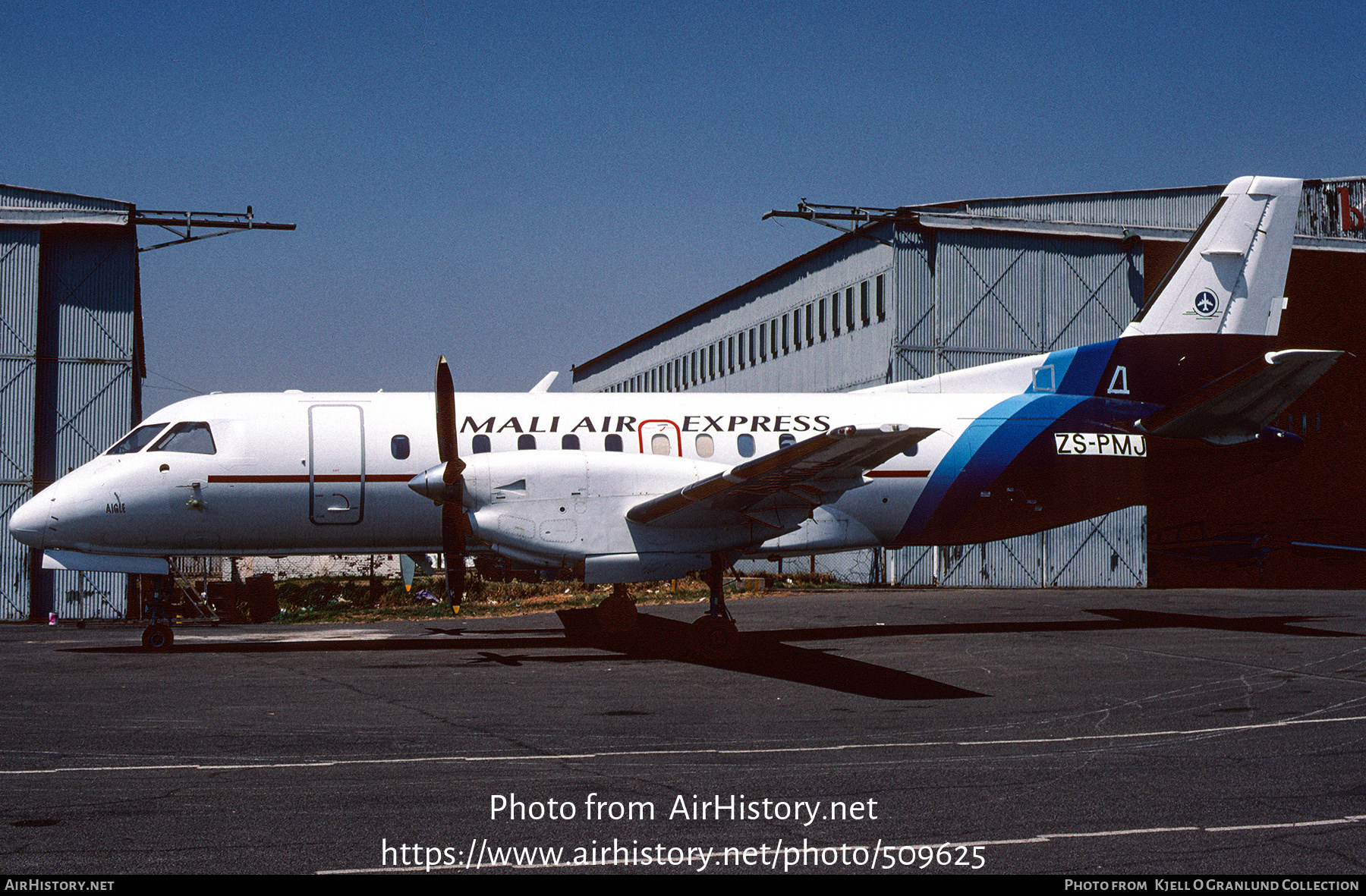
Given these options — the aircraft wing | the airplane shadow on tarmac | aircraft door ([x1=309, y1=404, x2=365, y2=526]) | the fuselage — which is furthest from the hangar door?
aircraft door ([x1=309, y1=404, x2=365, y2=526])

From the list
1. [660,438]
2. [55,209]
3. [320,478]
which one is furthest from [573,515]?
[55,209]

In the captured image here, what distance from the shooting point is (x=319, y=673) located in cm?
1391

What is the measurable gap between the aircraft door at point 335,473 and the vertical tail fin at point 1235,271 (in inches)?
562

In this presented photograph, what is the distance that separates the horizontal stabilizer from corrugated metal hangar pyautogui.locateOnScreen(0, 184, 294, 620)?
87.0 ft

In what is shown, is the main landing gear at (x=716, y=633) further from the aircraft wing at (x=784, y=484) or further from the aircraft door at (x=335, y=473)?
the aircraft door at (x=335, y=473)

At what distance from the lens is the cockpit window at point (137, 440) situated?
55.3ft

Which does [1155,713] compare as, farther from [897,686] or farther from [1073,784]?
[1073,784]

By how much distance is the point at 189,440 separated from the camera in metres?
16.8

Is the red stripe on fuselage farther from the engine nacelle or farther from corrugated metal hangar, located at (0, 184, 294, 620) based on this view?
corrugated metal hangar, located at (0, 184, 294, 620)

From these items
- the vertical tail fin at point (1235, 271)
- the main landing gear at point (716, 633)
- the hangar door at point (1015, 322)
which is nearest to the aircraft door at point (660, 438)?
the main landing gear at point (716, 633)

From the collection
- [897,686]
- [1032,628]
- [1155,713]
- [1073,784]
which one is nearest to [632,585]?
[1032,628]

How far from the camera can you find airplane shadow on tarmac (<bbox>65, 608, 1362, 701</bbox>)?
42.8ft
